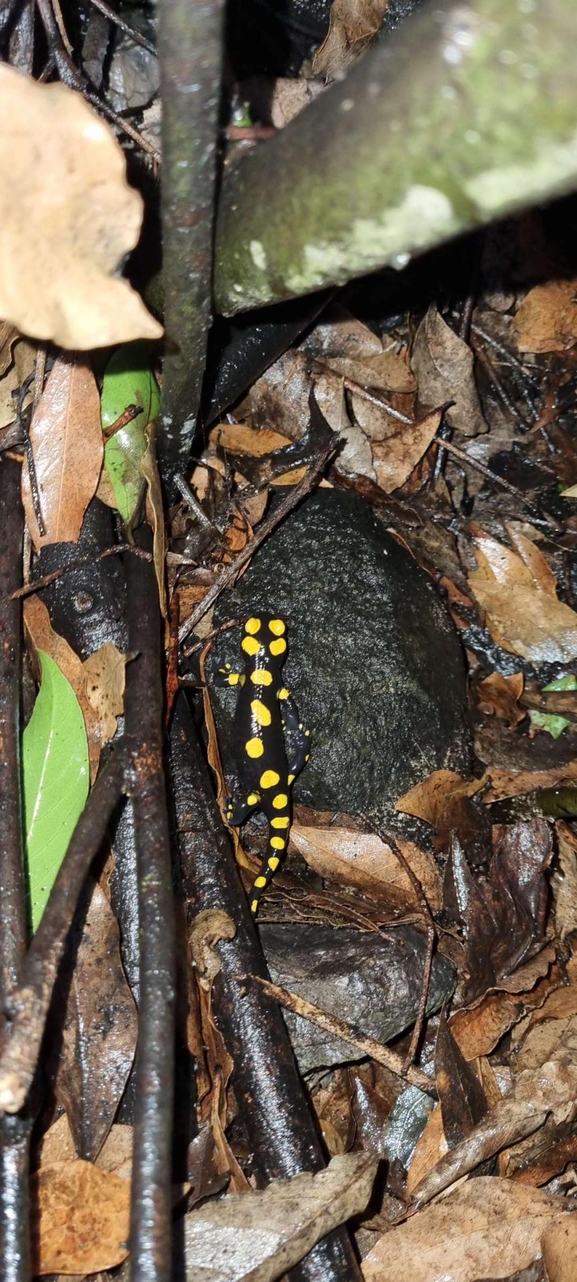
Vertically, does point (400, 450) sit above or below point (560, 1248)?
above

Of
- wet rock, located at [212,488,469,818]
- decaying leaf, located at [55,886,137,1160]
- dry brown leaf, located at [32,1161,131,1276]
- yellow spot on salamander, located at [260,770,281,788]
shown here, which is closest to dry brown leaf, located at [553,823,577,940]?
wet rock, located at [212,488,469,818]

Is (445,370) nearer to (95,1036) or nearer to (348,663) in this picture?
(348,663)

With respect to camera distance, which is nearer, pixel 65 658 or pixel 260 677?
pixel 65 658

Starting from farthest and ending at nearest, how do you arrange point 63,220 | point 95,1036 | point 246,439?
1. point 246,439
2. point 95,1036
3. point 63,220

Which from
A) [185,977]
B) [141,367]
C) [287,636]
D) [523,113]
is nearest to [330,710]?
[287,636]


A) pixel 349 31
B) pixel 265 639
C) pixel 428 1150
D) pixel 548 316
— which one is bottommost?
pixel 428 1150

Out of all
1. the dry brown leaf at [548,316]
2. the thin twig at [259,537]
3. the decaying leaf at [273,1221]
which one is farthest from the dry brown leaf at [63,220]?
the dry brown leaf at [548,316]

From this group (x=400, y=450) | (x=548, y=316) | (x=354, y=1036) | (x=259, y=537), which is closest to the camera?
(x=354, y=1036)

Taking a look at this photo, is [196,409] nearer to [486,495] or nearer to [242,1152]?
[486,495]

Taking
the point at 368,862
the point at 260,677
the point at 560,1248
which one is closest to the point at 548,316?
the point at 260,677
